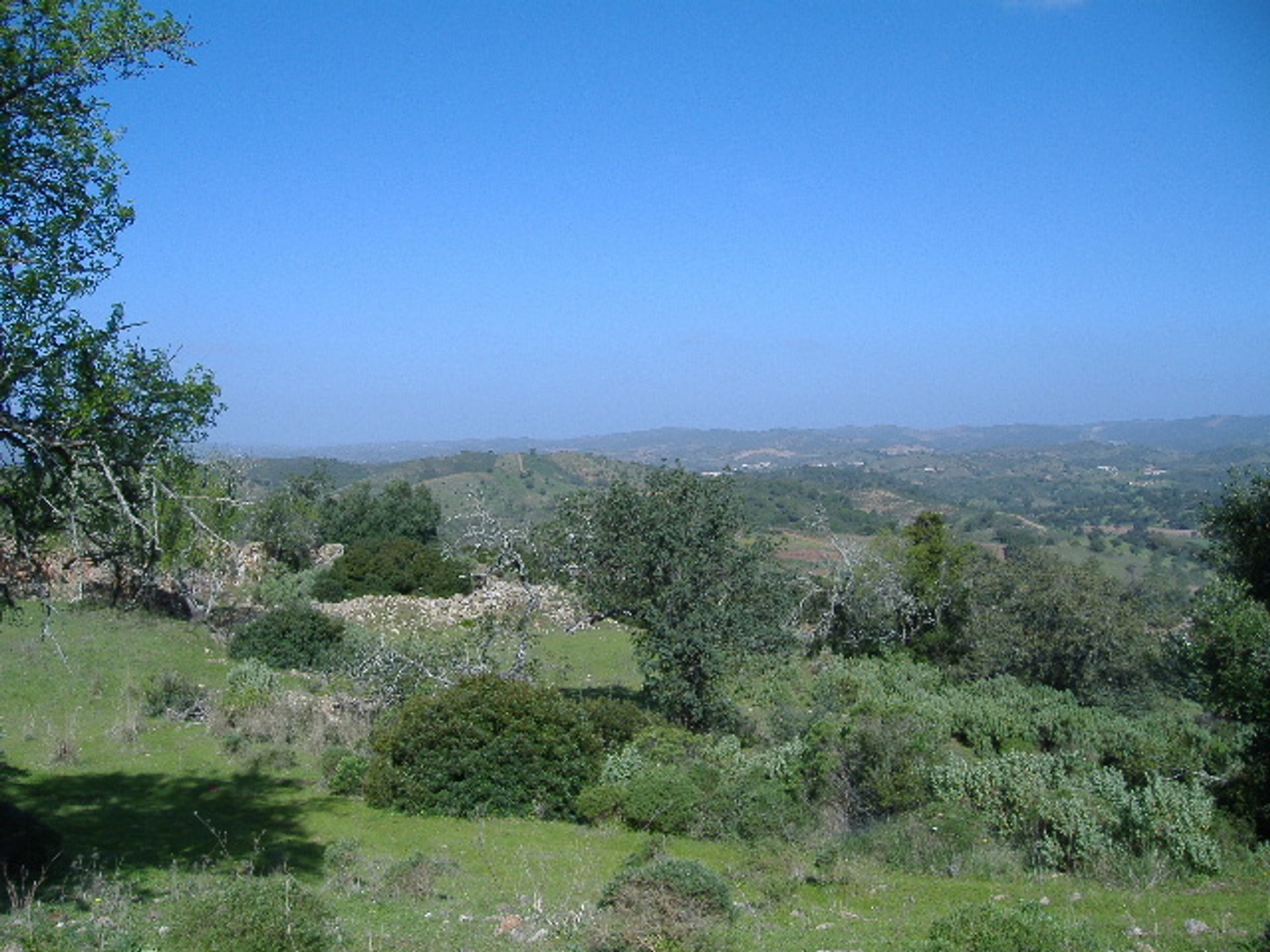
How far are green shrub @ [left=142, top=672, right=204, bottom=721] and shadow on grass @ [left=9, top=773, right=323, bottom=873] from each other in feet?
13.9

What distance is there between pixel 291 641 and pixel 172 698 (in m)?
6.18

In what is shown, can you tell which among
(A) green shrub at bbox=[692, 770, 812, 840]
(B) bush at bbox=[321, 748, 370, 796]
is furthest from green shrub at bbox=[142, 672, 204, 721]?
(A) green shrub at bbox=[692, 770, 812, 840]

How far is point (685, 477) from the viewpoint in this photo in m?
19.5

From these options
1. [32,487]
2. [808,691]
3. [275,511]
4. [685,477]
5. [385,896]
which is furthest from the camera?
[275,511]

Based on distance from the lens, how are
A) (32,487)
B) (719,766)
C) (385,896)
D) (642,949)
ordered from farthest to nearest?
(719,766), (385,896), (32,487), (642,949)

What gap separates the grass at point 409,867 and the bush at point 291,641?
20.6 feet

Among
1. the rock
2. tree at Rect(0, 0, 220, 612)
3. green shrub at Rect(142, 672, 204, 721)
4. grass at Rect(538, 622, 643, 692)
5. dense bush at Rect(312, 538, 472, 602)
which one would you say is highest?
tree at Rect(0, 0, 220, 612)

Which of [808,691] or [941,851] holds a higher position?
[941,851]

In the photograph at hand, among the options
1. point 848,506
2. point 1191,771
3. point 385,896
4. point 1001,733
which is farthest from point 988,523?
point 385,896

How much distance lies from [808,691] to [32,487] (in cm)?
1953

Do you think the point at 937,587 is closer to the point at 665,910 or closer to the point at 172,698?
the point at 172,698

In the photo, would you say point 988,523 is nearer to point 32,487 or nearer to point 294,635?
point 294,635

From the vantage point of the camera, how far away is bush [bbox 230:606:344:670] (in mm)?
25203

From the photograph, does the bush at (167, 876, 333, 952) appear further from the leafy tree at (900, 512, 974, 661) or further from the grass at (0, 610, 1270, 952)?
the leafy tree at (900, 512, 974, 661)
